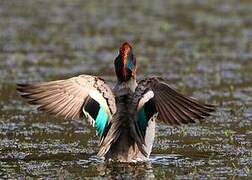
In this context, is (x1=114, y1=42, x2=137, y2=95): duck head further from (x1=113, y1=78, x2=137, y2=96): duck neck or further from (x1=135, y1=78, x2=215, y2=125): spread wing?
(x1=135, y1=78, x2=215, y2=125): spread wing

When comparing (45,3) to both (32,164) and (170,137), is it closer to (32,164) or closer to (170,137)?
(170,137)

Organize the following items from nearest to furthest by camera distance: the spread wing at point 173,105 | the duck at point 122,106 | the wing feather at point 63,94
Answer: the duck at point 122,106, the spread wing at point 173,105, the wing feather at point 63,94

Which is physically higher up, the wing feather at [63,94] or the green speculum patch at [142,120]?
the wing feather at [63,94]

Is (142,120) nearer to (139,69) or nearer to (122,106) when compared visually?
(122,106)

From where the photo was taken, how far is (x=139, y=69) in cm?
1681

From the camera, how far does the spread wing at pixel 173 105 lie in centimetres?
1005

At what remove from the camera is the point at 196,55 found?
18.2 metres

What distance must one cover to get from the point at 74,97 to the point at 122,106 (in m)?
0.66

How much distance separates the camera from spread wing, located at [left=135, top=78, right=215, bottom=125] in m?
10.1

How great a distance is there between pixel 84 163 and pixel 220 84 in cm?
582

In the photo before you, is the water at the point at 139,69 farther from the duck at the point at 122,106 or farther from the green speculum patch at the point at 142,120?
the green speculum patch at the point at 142,120

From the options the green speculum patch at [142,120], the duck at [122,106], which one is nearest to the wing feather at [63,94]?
the duck at [122,106]

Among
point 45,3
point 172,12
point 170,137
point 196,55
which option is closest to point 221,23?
point 172,12

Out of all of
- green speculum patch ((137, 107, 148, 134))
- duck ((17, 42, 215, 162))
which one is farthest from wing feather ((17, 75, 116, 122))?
green speculum patch ((137, 107, 148, 134))
